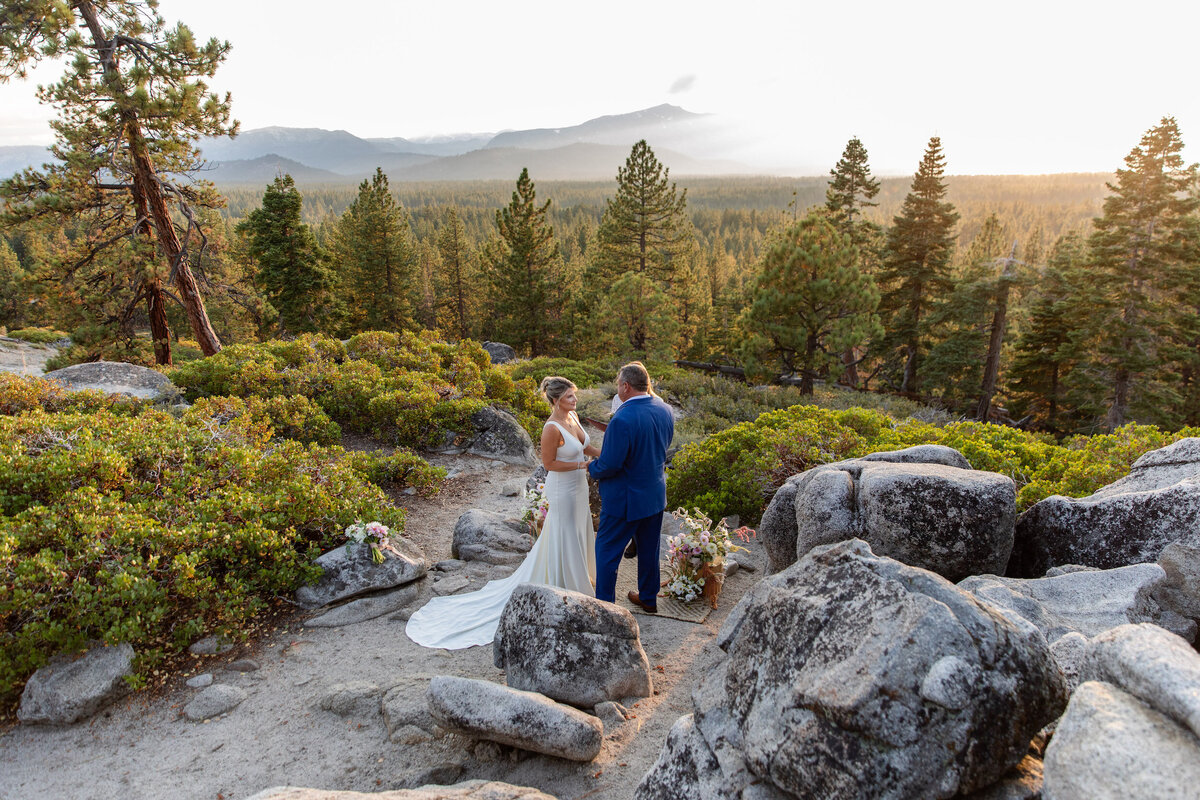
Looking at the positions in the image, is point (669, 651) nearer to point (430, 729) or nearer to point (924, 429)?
point (430, 729)

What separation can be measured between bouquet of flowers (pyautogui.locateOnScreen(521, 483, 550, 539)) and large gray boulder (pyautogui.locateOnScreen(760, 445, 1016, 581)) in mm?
3022

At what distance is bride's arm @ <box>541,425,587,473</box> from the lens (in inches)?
218

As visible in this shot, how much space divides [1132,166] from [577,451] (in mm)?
28470

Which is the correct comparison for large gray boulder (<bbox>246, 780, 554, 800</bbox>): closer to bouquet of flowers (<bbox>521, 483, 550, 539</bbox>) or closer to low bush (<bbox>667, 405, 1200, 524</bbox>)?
bouquet of flowers (<bbox>521, 483, 550, 539</bbox>)

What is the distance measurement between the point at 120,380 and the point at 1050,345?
33.8 meters

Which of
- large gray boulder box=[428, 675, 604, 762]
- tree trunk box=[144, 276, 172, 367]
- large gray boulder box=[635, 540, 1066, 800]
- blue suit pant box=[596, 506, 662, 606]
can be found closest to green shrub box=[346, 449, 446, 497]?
blue suit pant box=[596, 506, 662, 606]

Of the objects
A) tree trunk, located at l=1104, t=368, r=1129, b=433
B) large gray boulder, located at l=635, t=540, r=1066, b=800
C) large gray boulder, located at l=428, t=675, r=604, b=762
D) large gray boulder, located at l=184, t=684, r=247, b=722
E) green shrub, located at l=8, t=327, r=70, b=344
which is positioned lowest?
tree trunk, located at l=1104, t=368, r=1129, b=433

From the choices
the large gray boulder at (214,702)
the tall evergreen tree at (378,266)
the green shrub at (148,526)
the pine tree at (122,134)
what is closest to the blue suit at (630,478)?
the green shrub at (148,526)

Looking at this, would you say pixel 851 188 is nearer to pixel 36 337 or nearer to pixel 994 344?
pixel 994 344

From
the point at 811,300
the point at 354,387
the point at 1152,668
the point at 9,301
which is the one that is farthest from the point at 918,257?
the point at 9,301

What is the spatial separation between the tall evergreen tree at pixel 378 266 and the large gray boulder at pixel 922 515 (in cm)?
3502

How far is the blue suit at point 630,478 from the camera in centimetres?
517

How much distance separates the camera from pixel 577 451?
224 inches

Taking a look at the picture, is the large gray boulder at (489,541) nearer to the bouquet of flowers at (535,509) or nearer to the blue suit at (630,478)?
the bouquet of flowers at (535,509)
